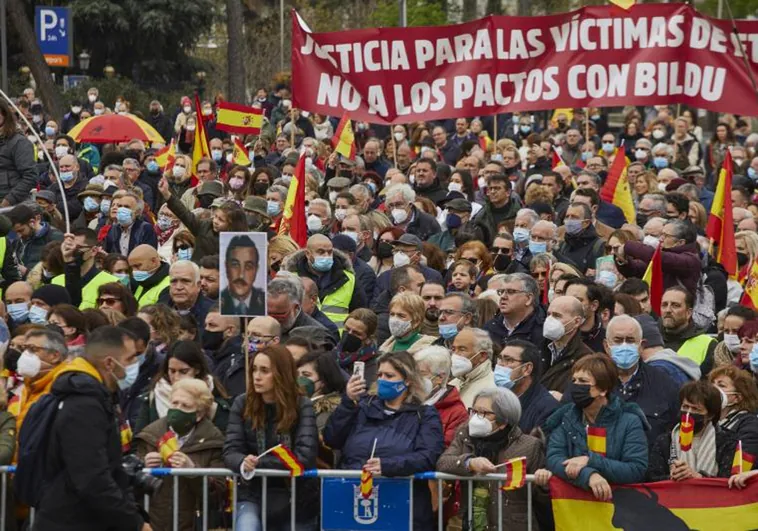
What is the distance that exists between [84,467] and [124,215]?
24.6ft

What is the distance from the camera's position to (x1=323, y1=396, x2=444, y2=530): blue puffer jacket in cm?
853

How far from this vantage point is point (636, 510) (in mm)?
8344

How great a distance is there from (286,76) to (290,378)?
30364mm

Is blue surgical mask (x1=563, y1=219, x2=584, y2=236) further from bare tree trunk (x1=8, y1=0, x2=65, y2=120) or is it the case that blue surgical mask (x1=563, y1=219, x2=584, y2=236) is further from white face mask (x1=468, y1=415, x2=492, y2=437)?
bare tree trunk (x1=8, y1=0, x2=65, y2=120)

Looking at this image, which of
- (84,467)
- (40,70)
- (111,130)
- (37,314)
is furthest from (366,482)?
(40,70)

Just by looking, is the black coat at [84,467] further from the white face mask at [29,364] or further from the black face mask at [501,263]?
the black face mask at [501,263]

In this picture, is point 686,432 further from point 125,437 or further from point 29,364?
point 29,364

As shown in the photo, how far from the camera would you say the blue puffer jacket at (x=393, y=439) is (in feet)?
28.0

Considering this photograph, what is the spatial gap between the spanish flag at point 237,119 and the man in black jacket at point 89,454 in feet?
44.7

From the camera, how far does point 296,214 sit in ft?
47.7

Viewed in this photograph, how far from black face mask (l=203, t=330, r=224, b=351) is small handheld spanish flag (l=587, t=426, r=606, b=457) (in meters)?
2.99

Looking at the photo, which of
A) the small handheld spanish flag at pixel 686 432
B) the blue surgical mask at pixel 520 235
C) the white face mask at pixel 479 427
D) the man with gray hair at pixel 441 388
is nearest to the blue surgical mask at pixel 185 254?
the blue surgical mask at pixel 520 235

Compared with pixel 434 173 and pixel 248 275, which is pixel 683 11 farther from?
pixel 248 275

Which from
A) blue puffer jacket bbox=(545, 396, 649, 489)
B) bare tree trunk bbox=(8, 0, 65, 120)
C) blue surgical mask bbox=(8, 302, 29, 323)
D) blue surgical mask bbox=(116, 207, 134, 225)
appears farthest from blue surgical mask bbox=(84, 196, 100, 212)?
bare tree trunk bbox=(8, 0, 65, 120)
